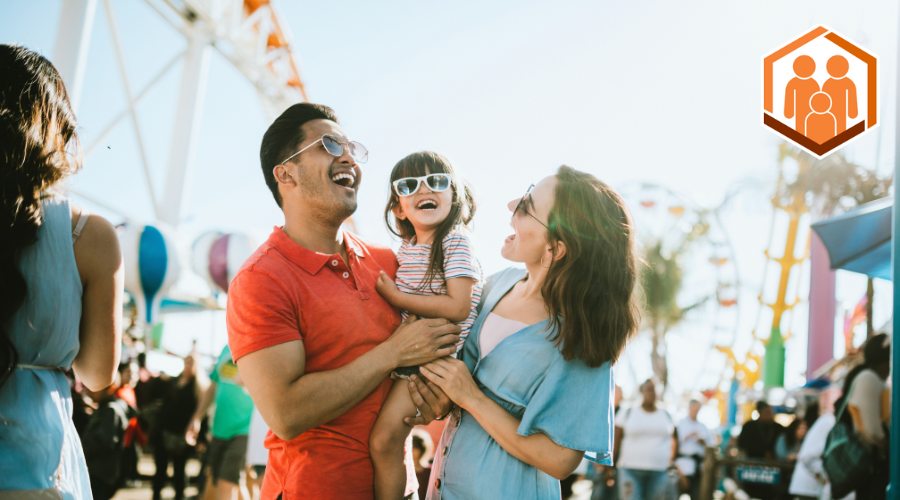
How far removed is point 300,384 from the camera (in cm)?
168

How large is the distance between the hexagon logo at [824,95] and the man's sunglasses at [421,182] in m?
3.58

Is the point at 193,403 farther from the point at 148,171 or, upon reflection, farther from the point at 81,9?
the point at 148,171

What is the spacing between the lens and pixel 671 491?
645cm

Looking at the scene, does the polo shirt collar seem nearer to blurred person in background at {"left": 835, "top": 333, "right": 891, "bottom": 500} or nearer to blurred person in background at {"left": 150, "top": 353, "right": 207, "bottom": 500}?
blurred person in background at {"left": 835, "top": 333, "right": 891, "bottom": 500}

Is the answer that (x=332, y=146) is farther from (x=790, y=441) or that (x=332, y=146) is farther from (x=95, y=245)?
(x=790, y=441)

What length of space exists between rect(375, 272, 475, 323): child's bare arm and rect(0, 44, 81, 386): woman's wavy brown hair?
0.99 metres

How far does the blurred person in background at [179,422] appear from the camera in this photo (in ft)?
21.3

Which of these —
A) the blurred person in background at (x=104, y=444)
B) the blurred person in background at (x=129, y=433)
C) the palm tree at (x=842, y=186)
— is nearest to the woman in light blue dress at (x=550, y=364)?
the blurred person in background at (x=104, y=444)

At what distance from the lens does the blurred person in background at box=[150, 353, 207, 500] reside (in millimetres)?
6480

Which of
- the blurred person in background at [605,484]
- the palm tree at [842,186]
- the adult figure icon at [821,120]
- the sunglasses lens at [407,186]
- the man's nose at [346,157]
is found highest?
the palm tree at [842,186]

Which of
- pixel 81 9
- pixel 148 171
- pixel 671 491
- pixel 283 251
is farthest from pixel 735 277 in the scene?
pixel 283 251

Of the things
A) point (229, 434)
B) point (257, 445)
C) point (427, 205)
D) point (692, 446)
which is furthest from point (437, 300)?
point (692, 446)

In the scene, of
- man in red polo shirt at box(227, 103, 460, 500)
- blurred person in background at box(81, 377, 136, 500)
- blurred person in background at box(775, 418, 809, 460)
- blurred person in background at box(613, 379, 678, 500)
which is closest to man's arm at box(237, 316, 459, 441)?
man in red polo shirt at box(227, 103, 460, 500)

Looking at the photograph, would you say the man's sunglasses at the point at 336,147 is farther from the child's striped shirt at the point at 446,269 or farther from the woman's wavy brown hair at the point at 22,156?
the woman's wavy brown hair at the point at 22,156
